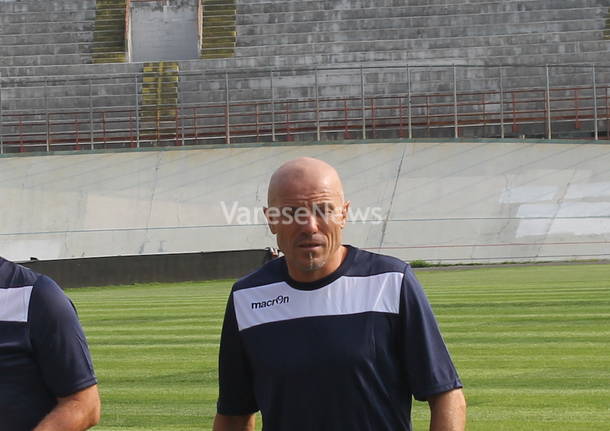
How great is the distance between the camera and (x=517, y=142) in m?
34.1

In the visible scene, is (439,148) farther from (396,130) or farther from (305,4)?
(305,4)

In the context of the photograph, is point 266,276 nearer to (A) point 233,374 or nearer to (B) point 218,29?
(A) point 233,374

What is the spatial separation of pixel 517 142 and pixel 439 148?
7.55 feet

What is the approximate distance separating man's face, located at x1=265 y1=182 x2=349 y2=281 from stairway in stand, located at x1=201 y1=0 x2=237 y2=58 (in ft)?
125

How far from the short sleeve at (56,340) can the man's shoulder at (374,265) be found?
2.91ft

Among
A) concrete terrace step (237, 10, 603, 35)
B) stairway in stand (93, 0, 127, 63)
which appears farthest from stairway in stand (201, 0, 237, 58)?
stairway in stand (93, 0, 127, 63)

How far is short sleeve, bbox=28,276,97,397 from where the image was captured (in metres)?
3.66

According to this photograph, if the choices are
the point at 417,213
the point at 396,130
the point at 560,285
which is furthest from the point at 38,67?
the point at 560,285

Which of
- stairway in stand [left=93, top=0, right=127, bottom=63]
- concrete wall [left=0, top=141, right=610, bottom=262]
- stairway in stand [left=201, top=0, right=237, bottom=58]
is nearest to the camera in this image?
concrete wall [left=0, top=141, right=610, bottom=262]

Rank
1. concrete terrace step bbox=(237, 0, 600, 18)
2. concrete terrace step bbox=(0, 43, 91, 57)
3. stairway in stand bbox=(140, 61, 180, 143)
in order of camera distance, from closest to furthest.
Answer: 1. stairway in stand bbox=(140, 61, 180, 143)
2. concrete terrace step bbox=(237, 0, 600, 18)
3. concrete terrace step bbox=(0, 43, 91, 57)

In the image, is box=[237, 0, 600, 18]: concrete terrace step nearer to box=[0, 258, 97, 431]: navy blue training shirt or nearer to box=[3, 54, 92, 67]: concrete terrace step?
box=[3, 54, 92, 67]: concrete terrace step

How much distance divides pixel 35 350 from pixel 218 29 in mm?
39417

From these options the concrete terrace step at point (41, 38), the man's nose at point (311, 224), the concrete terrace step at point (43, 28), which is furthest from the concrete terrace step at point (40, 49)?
the man's nose at point (311, 224)

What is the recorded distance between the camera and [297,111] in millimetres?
36344
